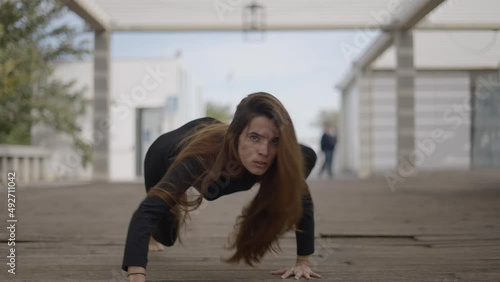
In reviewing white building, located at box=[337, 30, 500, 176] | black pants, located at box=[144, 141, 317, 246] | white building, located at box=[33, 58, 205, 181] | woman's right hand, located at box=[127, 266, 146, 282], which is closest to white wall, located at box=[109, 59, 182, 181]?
white building, located at box=[33, 58, 205, 181]

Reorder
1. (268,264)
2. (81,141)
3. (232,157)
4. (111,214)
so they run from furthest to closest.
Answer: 1. (81,141)
2. (111,214)
3. (268,264)
4. (232,157)

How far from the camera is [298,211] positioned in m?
2.21

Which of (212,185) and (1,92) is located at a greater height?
(1,92)

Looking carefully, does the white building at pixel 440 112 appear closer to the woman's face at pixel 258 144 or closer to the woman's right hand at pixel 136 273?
the woman's face at pixel 258 144

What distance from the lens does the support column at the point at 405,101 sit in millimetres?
12844

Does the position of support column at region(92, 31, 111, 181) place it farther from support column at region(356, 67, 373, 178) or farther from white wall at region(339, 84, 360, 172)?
white wall at region(339, 84, 360, 172)

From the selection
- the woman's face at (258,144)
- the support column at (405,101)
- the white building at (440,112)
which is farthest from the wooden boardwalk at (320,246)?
the white building at (440,112)

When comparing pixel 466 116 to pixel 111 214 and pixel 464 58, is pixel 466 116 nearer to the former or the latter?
pixel 464 58

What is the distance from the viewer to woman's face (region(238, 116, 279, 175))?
2.06 meters

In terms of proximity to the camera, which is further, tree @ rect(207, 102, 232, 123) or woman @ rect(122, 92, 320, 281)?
tree @ rect(207, 102, 232, 123)

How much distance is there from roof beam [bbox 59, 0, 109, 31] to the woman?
28.8 ft

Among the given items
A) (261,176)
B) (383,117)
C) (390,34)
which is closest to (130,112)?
(383,117)

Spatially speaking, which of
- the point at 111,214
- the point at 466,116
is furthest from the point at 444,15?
the point at 111,214

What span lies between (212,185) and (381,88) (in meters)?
18.2
